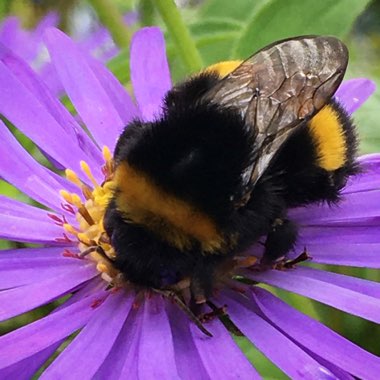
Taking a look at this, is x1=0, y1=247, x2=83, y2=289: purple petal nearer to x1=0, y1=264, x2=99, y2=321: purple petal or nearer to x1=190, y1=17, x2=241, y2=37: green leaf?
x1=0, y1=264, x2=99, y2=321: purple petal

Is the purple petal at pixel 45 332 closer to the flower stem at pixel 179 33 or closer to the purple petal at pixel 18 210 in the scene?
the purple petal at pixel 18 210

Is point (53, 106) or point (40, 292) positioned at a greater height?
point (53, 106)

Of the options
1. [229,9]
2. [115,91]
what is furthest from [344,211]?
[229,9]

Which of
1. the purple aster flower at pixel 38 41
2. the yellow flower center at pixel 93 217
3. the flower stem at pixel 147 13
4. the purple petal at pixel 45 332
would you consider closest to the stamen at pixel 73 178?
the yellow flower center at pixel 93 217

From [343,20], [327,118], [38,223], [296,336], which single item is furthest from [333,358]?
[343,20]

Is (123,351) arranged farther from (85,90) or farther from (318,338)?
(85,90)

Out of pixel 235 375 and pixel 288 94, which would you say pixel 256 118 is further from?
pixel 235 375

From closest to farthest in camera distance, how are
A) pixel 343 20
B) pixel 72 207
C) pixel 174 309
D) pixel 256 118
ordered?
pixel 256 118
pixel 174 309
pixel 72 207
pixel 343 20
